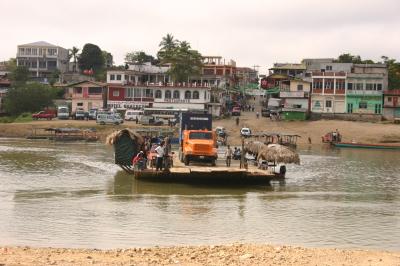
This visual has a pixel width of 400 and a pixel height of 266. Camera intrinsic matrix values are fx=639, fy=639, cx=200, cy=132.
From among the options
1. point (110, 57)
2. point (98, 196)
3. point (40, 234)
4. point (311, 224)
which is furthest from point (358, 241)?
point (110, 57)

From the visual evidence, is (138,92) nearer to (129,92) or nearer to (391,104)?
(129,92)

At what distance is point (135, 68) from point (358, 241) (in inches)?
3433

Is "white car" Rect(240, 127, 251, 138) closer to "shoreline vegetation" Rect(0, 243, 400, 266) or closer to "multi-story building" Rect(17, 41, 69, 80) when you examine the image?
"shoreline vegetation" Rect(0, 243, 400, 266)

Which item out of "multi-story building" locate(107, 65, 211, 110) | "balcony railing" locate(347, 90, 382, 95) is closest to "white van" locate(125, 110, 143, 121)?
"multi-story building" locate(107, 65, 211, 110)

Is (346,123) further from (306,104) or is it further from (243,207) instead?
(243,207)

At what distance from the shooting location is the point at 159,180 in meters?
35.6

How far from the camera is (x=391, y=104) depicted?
92.0m

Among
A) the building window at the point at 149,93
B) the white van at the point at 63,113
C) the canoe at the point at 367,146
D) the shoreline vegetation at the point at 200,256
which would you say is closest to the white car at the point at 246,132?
the canoe at the point at 367,146

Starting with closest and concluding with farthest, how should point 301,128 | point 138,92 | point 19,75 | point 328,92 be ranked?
point 301,128, point 328,92, point 138,92, point 19,75

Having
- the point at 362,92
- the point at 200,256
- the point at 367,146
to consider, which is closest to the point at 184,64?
the point at 362,92

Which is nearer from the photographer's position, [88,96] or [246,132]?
[246,132]

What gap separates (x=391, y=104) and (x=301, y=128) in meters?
15.7

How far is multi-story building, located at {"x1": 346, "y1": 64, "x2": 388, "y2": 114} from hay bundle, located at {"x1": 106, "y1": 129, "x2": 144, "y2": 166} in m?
59.8

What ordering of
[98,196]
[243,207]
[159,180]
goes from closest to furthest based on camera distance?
[243,207] < [98,196] < [159,180]
